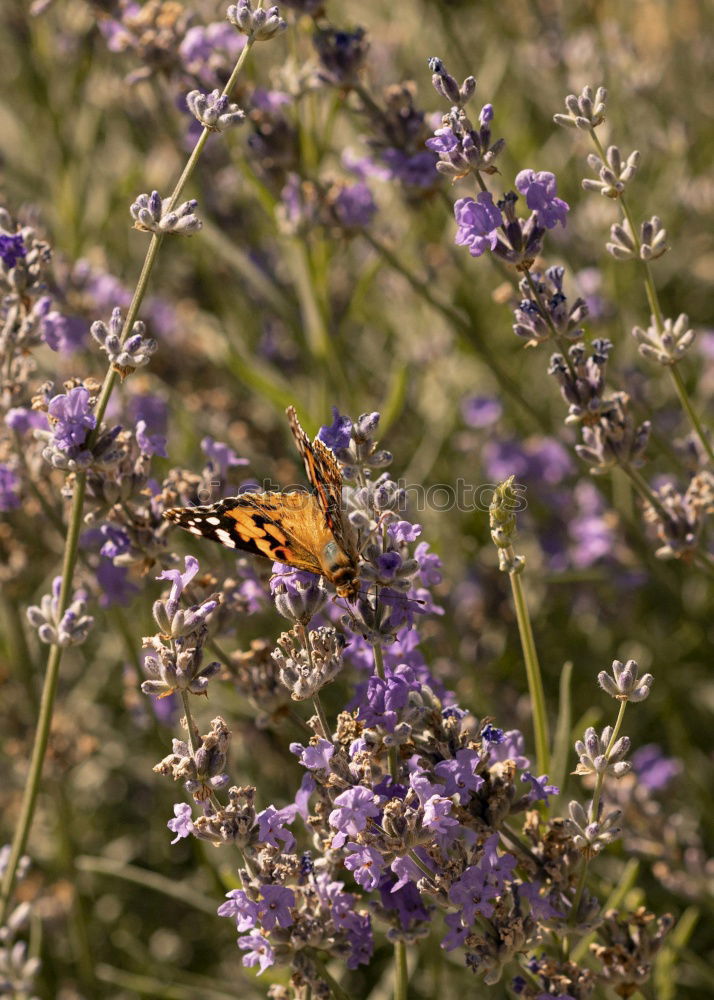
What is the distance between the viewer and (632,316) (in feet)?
11.2

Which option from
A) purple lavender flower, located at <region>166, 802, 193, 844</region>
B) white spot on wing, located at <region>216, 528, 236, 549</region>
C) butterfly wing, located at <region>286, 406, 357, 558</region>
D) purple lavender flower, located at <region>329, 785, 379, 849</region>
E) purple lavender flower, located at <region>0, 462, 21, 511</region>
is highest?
purple lavender flower, located at <region>0, 462, 21, 511</region>

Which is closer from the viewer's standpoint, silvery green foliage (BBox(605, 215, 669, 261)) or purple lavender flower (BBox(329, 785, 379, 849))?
purple lavender flower (BBox(329, 785, 379, 849))

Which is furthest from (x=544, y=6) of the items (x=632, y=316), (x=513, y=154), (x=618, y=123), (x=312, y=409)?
(x=312, y=409)

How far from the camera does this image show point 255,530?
60.2 inches

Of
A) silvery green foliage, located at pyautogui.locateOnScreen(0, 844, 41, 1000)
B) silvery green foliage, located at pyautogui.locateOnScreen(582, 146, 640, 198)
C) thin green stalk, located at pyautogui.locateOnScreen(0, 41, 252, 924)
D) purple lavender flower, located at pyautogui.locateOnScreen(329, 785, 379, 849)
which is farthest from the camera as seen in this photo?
silvery green foliage, located at pyautogui.locateOnScreen(0, 844, 41, 1000)

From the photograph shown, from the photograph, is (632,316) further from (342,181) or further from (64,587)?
(64,587)

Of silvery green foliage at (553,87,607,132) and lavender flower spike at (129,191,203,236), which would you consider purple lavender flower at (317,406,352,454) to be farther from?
silvery green foliage at (553,87,607,132)

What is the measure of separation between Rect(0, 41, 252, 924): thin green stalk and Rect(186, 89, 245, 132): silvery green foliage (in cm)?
2

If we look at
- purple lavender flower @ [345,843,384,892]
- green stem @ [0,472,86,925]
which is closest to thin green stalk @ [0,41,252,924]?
green stem @ [0,472,86,925]

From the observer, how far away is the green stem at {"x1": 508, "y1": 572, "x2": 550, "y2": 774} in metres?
1.52

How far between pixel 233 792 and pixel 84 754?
1.30 metres

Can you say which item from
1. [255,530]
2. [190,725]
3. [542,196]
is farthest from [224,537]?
[542,196]

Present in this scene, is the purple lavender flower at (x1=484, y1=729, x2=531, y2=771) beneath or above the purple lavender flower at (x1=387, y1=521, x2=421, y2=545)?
beneath

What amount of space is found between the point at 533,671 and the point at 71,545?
75 centimetres
